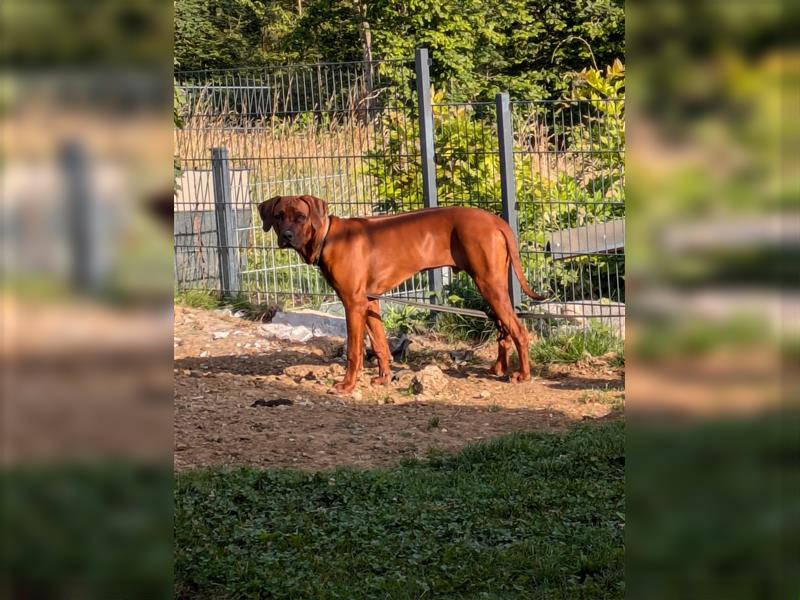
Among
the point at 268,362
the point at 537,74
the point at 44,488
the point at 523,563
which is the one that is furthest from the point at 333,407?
the point at 537,74

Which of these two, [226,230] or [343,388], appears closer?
[343,388]

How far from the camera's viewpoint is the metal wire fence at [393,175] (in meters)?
10.1

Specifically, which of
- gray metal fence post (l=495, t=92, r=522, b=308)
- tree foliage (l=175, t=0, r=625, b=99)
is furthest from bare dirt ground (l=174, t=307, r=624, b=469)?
tree foliage (l=175, t=0, r=625, b=99)

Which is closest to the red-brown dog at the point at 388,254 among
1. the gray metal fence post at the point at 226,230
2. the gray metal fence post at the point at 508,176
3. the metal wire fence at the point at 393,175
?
the metal wire fence at the point at 393,175

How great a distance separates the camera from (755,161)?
85 centimetres

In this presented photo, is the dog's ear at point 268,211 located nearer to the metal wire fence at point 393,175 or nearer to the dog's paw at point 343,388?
the dog's paw at point 343,388

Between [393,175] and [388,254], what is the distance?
2693 millimetres

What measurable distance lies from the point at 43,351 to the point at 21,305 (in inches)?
2.0

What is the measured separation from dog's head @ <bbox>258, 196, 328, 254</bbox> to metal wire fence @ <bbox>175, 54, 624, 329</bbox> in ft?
6.96

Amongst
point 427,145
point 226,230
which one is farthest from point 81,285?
point 226,230

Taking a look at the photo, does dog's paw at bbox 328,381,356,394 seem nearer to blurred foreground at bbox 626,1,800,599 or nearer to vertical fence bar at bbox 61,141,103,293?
vertical fence bar at bbox 61,141,103,293

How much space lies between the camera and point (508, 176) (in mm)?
10367

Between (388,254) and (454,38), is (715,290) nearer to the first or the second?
(388,254)

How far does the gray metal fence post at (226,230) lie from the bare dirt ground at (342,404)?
1.81 m
